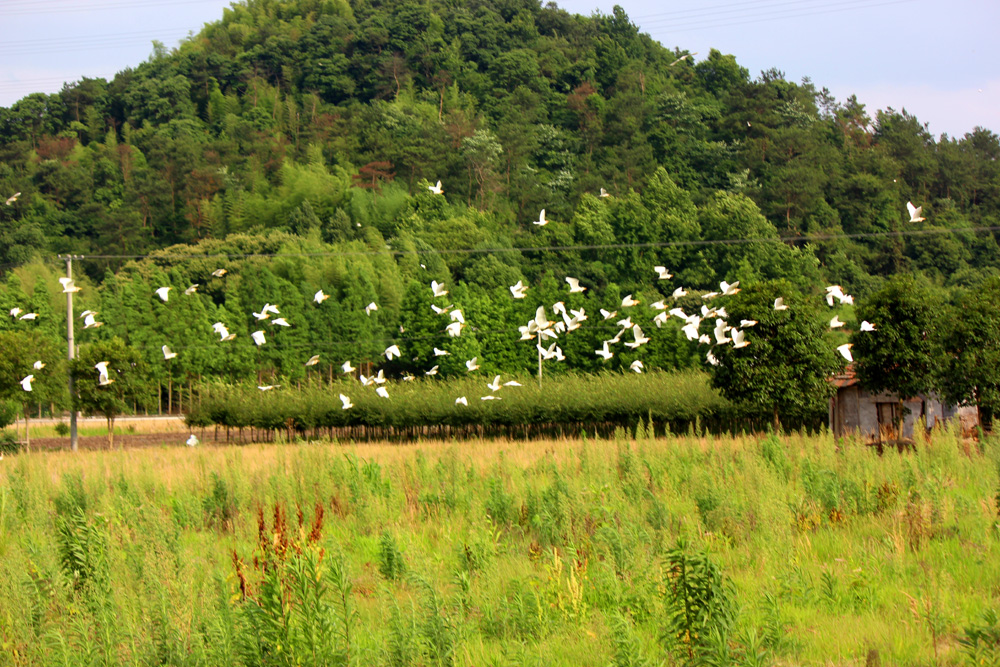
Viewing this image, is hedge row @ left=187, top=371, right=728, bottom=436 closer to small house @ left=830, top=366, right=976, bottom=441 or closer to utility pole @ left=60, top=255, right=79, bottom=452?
small house @ left=830, top=366, right=976, bottom=441

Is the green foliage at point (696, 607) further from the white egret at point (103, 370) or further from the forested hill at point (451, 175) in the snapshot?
the forested hill at point (451, 175)

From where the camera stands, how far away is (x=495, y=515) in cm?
1308

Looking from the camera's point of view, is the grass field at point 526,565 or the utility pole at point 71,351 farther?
the utility pole at point 71,351

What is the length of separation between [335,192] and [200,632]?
79470 mm

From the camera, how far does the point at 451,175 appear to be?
86.8m

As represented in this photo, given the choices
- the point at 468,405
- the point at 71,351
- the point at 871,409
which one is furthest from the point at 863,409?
the point at 71,351

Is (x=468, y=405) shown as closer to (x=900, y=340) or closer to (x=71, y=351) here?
(x=71, y=351)

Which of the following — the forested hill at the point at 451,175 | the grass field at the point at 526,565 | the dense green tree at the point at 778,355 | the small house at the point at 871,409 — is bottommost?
the grass field at the point at 526,565

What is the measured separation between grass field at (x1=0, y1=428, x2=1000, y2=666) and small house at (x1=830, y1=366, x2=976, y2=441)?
13462 mm

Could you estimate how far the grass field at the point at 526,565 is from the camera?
7398 millimetres

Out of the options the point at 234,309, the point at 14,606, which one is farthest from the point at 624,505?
the point at 234,309

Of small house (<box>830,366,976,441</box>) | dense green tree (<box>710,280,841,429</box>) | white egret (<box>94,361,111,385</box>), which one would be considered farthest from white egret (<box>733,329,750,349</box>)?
white egret (<box>94,361,111,385</box>)

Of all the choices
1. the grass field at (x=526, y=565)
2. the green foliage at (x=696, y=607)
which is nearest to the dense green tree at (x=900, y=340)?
the grass field at (x=526, y=565)

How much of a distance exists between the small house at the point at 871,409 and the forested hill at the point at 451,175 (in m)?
16.7
